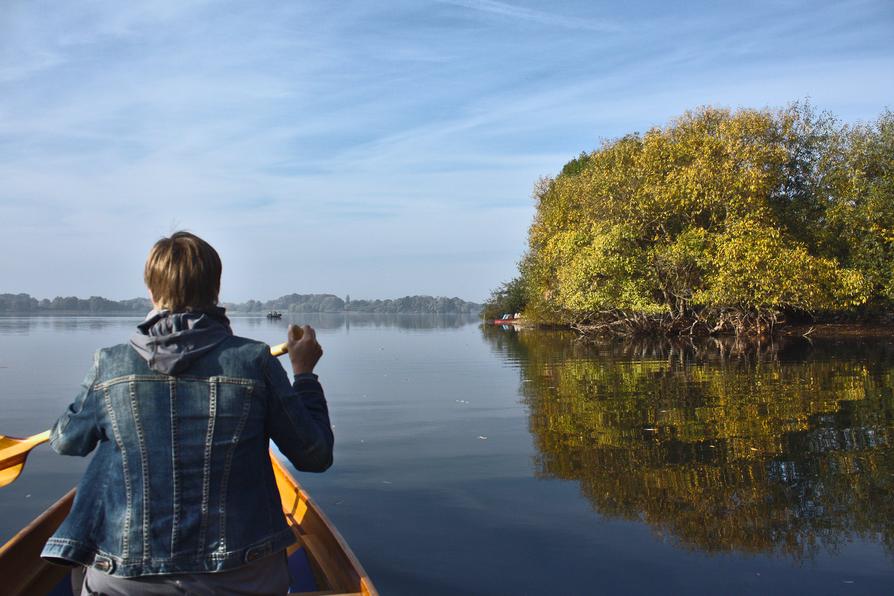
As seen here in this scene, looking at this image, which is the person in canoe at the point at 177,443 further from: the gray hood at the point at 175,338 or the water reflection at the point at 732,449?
the water reflection at the point at 732,449

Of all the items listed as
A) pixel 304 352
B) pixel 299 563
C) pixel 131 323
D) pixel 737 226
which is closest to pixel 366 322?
pixel 131 323

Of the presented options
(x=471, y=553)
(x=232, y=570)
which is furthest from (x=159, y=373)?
(x=471, y=553)

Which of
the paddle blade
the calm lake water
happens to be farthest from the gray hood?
the calm lake water

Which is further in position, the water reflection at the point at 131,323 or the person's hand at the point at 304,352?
the water reflection at the point at 131,323

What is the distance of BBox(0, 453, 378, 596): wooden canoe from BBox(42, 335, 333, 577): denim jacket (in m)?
1.28

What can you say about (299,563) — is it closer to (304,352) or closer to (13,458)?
(13,458)

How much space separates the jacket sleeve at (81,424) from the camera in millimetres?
2475

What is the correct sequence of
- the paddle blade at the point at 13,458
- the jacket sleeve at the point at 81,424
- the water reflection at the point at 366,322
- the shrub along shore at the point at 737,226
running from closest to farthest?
1. the jacket sleeve at the point at 81,424
2. the paddle blade at the point at 13,458
3. the shrub along shore at the point at 737,226
4. the water reflection at the point at 366,322

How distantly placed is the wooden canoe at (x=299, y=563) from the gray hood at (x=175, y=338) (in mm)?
1717

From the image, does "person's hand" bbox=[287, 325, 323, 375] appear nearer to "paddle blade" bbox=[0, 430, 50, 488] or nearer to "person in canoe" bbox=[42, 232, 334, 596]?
"person in canoe" bbox=[42, 232, 334, 596]

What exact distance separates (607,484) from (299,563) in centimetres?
376

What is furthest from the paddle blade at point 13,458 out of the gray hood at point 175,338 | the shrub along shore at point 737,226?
the shrub along shore at point 737,226

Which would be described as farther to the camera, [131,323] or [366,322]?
[366,322]

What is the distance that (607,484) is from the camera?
7.30m
